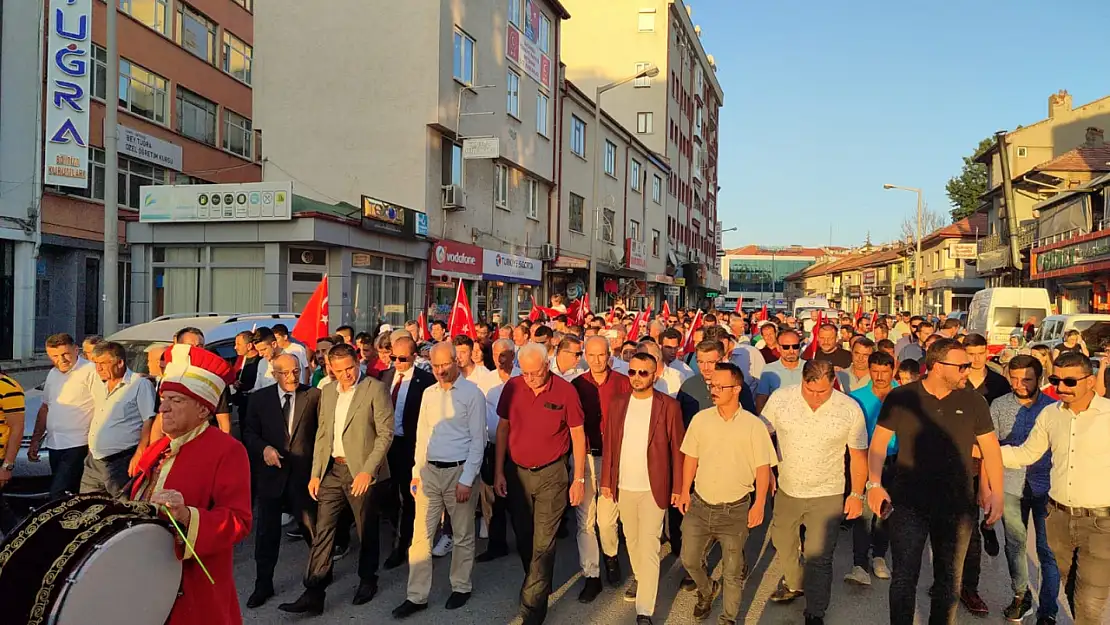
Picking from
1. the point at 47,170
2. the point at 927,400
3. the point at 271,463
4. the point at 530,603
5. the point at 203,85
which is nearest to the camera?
the point at 927,400

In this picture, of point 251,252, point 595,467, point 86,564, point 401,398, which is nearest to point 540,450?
point 595,467

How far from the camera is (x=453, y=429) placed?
576 centimetres

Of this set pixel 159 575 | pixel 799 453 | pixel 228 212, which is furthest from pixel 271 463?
pixel 228 212

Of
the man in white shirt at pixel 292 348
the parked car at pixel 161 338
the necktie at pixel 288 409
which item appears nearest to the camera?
the necktie at pixel 288 409

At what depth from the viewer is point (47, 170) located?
2091 cm

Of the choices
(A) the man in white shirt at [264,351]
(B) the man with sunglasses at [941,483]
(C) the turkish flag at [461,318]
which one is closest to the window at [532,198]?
(C) the turkish flag at [461,318]

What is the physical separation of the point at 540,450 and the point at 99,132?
958 inches

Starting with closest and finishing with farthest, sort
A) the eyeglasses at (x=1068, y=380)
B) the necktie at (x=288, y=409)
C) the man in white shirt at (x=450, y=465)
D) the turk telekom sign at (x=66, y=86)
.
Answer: the eyeglasses at (x=1068, y=380) < the man in white shirt at (x=450, y=465) < the necktie at (x=288, y=409) < the turk telekom sign at (x=66, y=86)

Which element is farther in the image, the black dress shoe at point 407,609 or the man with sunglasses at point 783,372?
the man with sunglasses at point 783,372

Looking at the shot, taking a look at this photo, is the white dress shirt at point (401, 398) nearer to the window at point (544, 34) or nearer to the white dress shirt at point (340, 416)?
the white dress shirt at point (340, 416)

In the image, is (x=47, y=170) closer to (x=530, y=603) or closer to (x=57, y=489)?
(x=57, y=489)

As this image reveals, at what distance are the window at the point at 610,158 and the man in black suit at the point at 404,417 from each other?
29784 mm

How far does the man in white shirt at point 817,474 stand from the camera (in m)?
5.22

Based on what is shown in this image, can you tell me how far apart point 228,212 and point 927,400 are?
15669 millimetres
